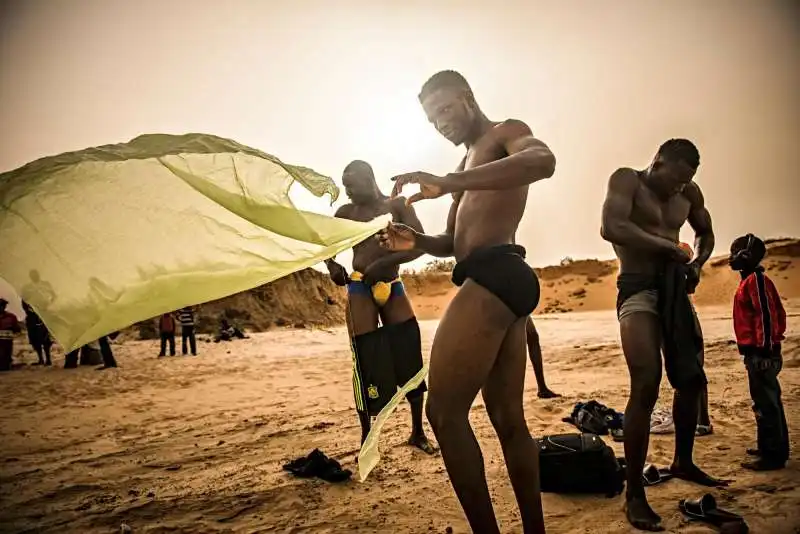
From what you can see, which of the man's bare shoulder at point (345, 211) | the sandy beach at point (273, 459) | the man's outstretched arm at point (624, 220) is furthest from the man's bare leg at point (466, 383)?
the man's bare shoulder at point (345, 211)

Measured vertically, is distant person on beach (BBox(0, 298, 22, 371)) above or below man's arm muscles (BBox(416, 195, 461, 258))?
below

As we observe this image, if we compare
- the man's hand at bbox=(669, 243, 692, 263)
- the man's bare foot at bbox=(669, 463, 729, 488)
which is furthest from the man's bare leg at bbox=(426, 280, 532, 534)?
the man's bare foot at bbox=(669, 463, 729, 488)

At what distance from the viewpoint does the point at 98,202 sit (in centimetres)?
203

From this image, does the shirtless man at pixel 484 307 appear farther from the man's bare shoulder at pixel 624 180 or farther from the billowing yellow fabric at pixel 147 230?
the man's bare shoulder at pixel 624 180

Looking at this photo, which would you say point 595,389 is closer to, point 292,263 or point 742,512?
point 742,512

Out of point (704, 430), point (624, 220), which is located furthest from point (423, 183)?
point (704, 430)

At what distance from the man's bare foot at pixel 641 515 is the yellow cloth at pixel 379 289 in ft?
6.99

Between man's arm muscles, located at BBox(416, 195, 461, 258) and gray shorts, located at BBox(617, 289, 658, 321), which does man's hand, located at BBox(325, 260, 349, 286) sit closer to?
man's arm muscles, located at BBox(416, 195, 461, 258)

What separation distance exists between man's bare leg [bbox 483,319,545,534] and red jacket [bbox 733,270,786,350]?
2143 millimetres

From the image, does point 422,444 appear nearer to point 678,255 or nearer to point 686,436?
point 686,436

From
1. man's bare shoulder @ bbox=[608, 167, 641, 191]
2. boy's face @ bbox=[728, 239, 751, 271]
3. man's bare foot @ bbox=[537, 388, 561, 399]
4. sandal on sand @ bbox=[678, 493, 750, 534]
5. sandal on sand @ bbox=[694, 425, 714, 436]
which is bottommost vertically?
man's bare foot @ bbox=[537, 388, 561, 399]

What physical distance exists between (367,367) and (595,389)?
3.54 meters

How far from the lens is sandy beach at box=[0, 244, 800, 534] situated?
8.77 ft

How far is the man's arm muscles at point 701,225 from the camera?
349 cm
